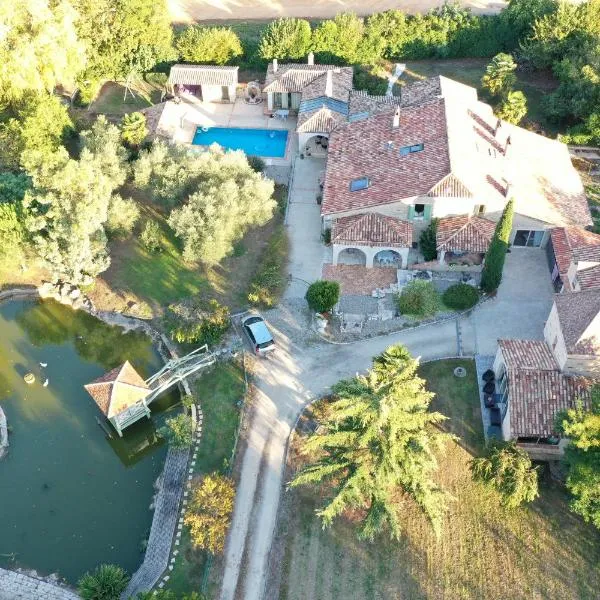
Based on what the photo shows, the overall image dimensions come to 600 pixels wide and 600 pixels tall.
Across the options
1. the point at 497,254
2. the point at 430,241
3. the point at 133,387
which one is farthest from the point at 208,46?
the point at 133,387

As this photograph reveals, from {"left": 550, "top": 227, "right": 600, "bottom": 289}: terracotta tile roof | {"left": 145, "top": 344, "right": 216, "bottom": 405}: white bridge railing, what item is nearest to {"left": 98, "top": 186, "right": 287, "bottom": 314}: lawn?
{"left": 145, "top": 344, "right": 216, "bottom": 405}: white bridge railing

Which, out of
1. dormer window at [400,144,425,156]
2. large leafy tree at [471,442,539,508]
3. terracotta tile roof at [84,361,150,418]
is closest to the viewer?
large leafy tree at [471,442,539,508]

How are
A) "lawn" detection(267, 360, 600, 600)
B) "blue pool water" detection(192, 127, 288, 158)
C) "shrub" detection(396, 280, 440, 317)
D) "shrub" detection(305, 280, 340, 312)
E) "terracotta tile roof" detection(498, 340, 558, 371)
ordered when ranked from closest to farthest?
"lawn" detection(267, 360, 600, 600)
"terracotta tile roof" detection(498, 340, 558, 371)
"shrub" detection(305, 280, 340, 312)
"shrub" detection(396, 280, 440, 317)
"blue pool water" detection(192, 127, 288, 158)

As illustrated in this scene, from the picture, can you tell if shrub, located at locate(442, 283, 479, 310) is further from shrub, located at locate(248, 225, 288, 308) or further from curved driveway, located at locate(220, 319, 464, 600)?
shrub, located at locate(248, 225, 288, 308)

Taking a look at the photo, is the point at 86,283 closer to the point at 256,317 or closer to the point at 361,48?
the point at 256,317

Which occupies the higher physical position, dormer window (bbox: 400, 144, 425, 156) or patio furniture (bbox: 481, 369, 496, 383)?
dormer window (bbox: 400, 144, 425, 156)

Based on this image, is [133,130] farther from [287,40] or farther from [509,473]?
[509,473]
